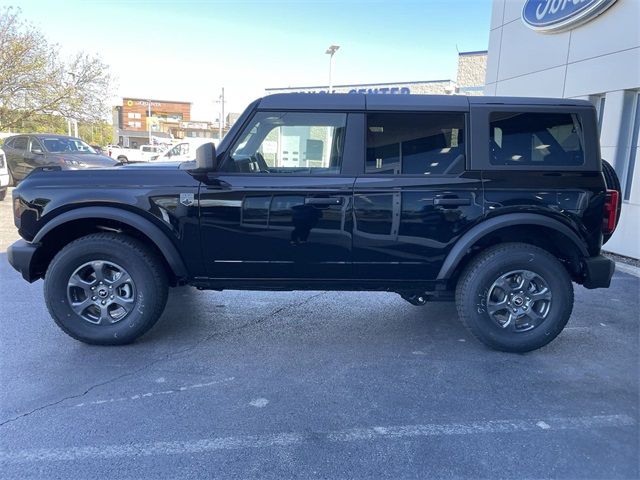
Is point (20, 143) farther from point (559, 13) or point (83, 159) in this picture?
point (559, 13)

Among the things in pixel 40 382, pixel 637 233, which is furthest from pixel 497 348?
pixel 637 233

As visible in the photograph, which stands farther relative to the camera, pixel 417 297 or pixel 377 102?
pixel 417 297

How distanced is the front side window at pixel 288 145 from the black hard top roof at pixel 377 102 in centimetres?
7

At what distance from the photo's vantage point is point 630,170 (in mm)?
7691

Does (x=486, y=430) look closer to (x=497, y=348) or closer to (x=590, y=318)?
(x=497, y=348)

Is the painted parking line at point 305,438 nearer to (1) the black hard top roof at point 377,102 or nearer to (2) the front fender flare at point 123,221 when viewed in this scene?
(2) the front fender flare at point 123,221

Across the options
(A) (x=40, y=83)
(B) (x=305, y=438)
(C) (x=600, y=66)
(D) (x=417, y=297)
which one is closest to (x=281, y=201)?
(D) (x=417, y=297)

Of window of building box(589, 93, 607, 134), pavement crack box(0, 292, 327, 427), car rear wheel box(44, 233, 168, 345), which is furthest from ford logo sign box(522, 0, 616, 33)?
car rear wheel box(44, 233, 168, 345)

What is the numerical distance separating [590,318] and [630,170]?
406 centimetres

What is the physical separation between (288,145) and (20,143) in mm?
13205

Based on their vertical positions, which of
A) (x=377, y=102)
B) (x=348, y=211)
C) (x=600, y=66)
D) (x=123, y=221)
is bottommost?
(x=123, y=221)

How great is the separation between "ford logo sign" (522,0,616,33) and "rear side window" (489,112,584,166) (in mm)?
5549

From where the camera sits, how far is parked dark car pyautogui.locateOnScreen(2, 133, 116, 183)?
42.8ft

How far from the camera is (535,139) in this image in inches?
151
